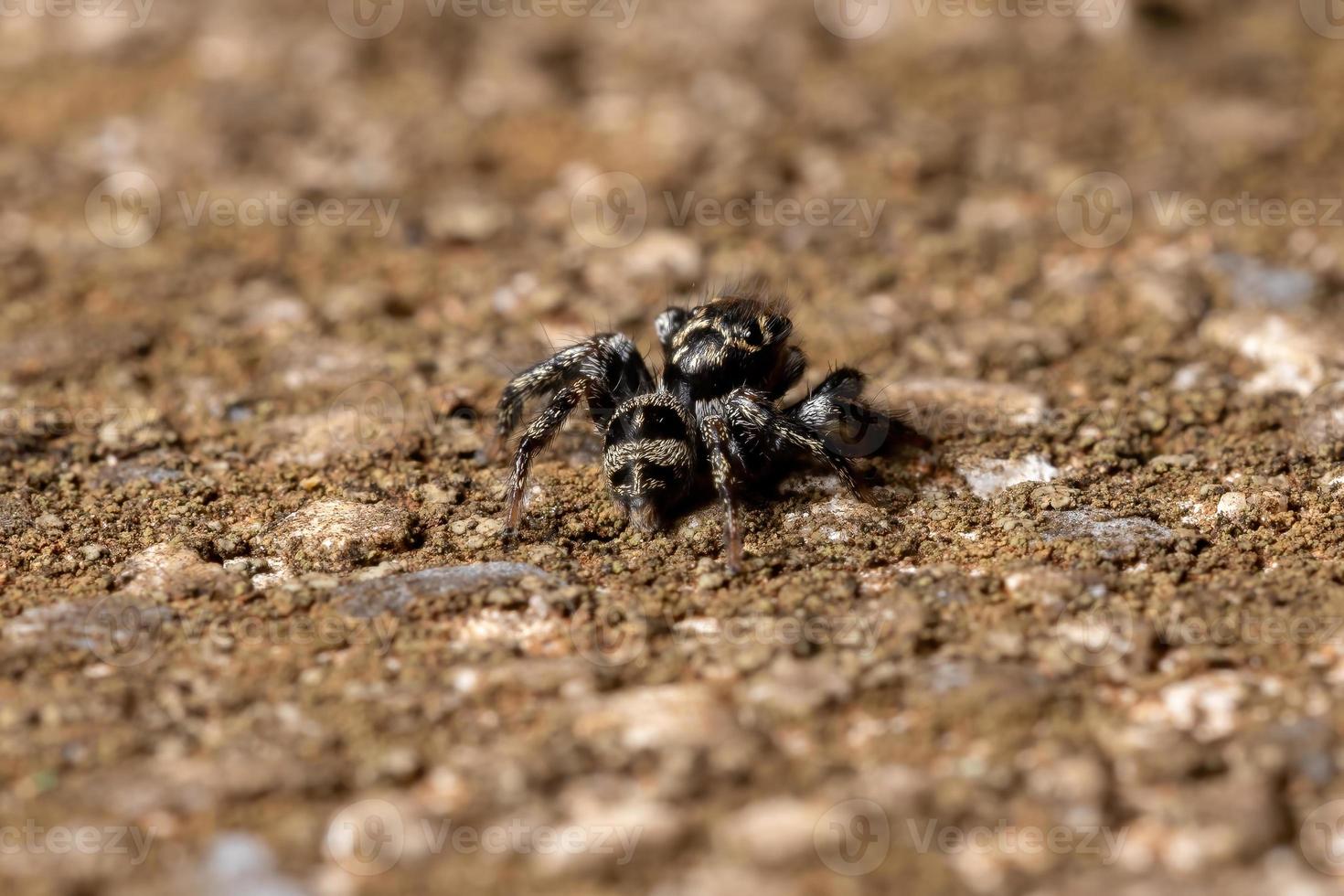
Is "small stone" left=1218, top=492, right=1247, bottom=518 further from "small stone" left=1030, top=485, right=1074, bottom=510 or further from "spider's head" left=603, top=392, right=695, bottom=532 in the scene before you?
"spider's head" left=603, top=392, right=695, bottom=532

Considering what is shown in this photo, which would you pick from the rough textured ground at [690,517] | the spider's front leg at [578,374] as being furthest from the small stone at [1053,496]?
the spider's front leg at [578,374]

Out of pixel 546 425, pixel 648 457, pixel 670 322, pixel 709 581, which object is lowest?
pixel 709 581

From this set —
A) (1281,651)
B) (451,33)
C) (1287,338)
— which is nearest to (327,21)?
(451,33)

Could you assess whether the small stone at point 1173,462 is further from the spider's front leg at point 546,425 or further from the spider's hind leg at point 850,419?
the spider's front leg at point 546,425

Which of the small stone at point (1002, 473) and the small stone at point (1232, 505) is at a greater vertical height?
the small stone at point (1002, 473)

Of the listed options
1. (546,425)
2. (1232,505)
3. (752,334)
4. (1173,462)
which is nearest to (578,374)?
(546,425)

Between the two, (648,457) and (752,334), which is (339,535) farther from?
(752,334)

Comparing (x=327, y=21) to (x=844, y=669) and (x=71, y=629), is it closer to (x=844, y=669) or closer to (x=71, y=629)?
(x=71, y=629)

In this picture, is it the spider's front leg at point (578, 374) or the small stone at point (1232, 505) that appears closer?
the small stone at point (1232, 505)
